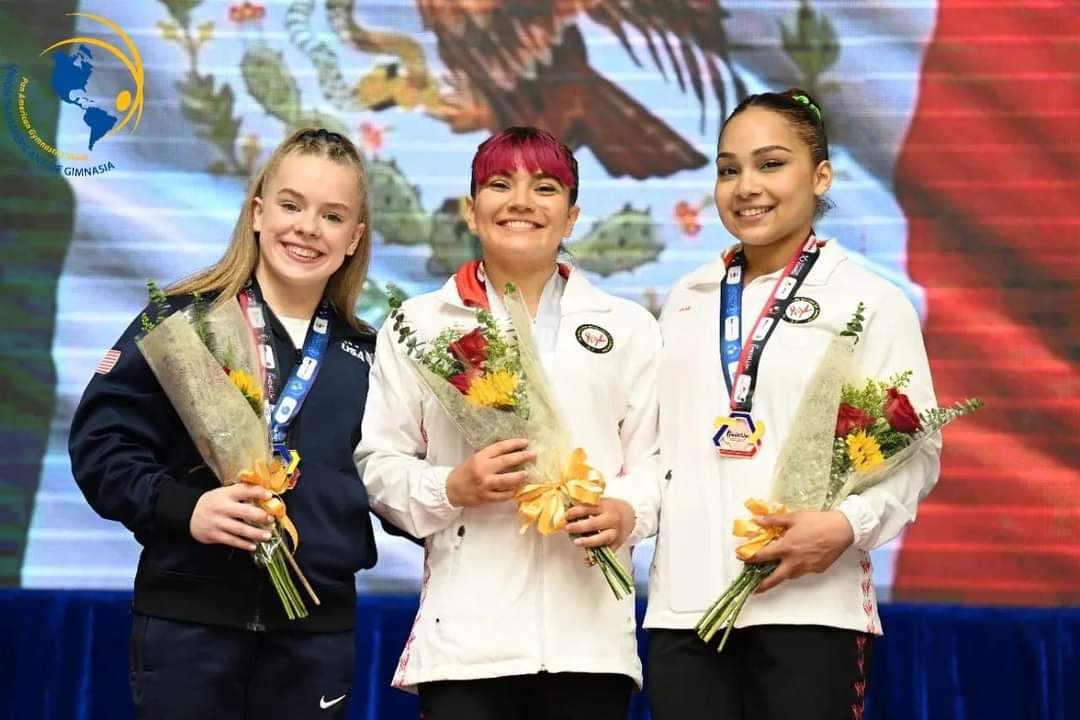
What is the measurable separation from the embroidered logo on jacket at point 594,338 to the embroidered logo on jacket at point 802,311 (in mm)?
344

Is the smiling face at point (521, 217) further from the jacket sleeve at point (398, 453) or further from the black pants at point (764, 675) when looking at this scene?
the black pants at point (764, 675)

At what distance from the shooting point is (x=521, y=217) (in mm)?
2680

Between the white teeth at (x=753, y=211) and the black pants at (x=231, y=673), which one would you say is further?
the white teeth at (x=753, y=211)

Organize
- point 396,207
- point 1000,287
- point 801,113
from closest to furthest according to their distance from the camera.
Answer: point 801,113, point 1000,287, point 396,207

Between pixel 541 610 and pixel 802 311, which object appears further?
pixel 802 311

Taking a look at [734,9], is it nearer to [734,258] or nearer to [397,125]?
[397,125]

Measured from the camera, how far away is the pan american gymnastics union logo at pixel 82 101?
4.72 m

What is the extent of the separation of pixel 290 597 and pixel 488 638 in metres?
0.37

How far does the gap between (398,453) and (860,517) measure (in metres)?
0.87

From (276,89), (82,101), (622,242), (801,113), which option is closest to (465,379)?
(801,113)

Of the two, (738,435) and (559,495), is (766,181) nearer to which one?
(738,435)

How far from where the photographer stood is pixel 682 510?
2.58 metres

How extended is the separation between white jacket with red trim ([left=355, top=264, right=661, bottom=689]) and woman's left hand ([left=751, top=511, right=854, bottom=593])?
30cm

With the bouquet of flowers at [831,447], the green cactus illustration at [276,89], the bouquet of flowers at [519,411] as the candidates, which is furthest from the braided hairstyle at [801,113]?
the green cactus illustration at [276,89]
